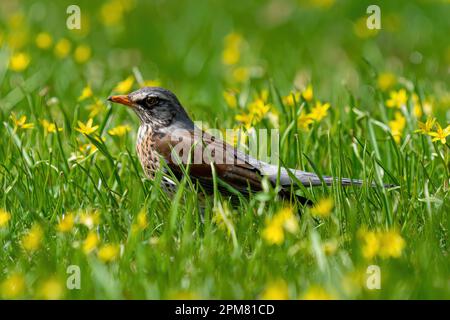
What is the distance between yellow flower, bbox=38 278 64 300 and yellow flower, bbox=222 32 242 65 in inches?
198

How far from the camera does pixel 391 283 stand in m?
4.07

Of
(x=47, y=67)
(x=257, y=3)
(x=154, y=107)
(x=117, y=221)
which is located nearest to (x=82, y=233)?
(x=117, y=221)

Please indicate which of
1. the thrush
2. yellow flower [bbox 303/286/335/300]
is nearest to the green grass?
yellow flower [bbox 303/286/335/300]

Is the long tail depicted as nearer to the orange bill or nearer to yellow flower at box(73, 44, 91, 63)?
the orange bill

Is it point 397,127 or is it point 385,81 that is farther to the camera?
point 385,81

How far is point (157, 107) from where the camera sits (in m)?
5.99

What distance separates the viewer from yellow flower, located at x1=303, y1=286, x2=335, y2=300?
12.5 feet

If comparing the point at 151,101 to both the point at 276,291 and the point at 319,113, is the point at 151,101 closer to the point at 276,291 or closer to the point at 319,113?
the point at 319,113

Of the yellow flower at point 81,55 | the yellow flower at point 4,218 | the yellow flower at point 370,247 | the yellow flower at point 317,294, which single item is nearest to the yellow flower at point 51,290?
the yellow flower at point 4,218

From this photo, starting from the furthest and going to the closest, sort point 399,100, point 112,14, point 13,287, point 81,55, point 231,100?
point 112,14 < point 81,55 < point 231,100 < point 399,100 < point 13,287

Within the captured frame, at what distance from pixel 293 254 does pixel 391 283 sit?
563 millimetres

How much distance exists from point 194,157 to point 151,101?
2.21ft

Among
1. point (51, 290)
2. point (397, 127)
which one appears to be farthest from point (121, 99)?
point (51, 290)
